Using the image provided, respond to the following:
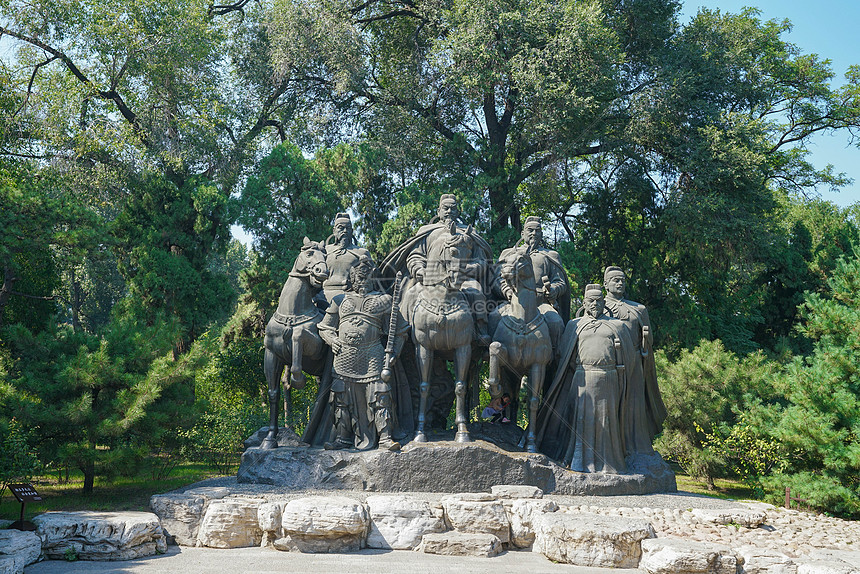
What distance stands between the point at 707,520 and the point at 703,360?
5.55 meters

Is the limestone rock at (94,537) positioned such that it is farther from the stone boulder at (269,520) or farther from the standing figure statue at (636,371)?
the standing figure statue at (636,371)

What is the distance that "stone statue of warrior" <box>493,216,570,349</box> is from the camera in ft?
31.1

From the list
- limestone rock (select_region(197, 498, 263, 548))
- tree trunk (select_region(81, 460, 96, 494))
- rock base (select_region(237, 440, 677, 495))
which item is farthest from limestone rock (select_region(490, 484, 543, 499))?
tree trunk (select_region(81, 460, 96, 494))

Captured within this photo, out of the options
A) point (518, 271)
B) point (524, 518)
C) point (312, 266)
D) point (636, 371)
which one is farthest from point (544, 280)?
point (524, 518)

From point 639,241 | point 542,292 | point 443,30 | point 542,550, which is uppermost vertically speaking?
point 443,30

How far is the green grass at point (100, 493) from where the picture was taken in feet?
30.2

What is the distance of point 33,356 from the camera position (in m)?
10.0

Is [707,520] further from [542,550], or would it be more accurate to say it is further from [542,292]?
[542,292]

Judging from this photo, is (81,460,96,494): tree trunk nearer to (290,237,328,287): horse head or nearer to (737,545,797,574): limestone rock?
(290,237,328,287): horse head

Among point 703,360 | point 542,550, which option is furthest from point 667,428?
point 542,550

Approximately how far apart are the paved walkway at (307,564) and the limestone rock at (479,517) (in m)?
0.28

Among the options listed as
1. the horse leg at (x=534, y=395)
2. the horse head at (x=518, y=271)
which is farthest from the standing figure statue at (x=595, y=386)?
the horse head at (x=518, y=271)

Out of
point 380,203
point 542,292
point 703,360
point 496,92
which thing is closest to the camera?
point 542,292

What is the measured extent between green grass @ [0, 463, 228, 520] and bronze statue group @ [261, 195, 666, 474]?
84.6 inches
